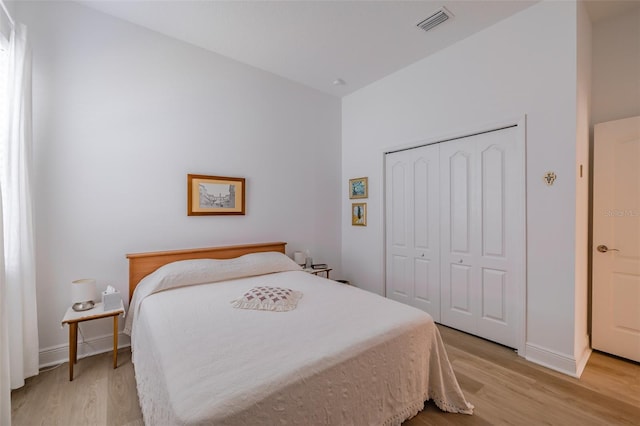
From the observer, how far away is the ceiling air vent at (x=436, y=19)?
2.43 metres

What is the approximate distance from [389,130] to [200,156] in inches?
91.0

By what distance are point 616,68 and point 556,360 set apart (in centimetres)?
264

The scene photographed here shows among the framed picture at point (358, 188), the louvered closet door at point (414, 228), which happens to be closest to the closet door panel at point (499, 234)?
the louvered closet door at point (414, 228)

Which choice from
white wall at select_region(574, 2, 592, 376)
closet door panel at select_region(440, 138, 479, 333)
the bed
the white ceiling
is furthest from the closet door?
the bed

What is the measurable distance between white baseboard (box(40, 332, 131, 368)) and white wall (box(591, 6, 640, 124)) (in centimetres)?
487

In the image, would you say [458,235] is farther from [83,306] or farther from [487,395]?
[83,306]

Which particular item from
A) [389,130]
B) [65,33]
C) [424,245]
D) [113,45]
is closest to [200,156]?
[113,45]

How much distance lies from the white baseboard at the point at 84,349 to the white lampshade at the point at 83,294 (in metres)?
0.42

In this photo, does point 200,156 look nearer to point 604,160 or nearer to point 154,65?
point 154,65

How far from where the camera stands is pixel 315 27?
264cm

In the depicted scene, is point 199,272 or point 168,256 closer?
point 199,272

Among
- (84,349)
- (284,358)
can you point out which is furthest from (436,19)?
(84,349)

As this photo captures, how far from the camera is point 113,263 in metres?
2.53

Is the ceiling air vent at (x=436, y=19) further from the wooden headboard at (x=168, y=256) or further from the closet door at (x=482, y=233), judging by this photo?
the wooden headboard at (x=168, y=256)
